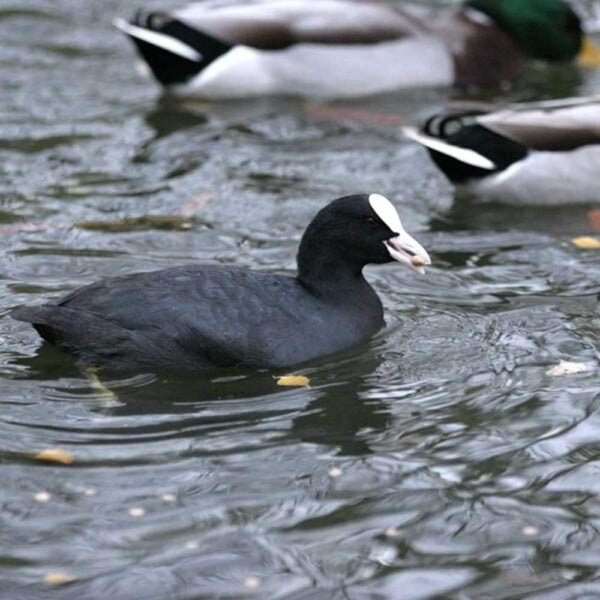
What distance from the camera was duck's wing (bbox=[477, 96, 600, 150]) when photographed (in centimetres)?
940

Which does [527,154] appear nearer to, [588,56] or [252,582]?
[588,56]

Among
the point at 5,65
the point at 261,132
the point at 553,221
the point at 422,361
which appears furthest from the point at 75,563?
the point at 5,65

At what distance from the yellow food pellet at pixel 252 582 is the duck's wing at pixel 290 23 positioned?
24.4 feet

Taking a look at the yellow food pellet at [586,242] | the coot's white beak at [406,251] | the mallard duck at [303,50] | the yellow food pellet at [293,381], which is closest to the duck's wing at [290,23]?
the mallard duck at [303,50]

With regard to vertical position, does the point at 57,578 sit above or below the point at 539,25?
below

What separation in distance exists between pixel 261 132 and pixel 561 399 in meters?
4.96

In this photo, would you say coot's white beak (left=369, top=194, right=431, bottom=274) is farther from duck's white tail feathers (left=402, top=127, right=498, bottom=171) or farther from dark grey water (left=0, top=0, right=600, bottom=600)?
duck's white tail feathers (left=402, top=127, right=498, bottom=171)

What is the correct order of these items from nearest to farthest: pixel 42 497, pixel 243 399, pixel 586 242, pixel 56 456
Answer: pixel 42 497 → pixel 56 456 → pixel 243 399 → pixel 586 242

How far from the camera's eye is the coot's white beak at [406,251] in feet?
22.8

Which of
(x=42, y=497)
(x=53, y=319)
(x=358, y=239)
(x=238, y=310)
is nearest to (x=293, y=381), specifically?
(x=238, y=310)

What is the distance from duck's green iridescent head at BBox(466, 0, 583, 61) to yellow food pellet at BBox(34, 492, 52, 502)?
27.0ft

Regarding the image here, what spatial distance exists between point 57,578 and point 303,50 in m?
7.56

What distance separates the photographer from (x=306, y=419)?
6.37 meters

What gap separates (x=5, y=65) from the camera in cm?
1252
